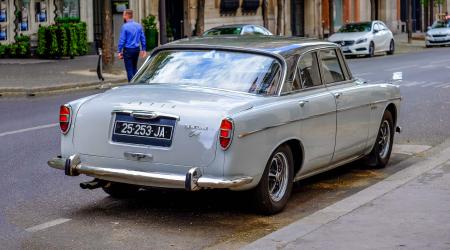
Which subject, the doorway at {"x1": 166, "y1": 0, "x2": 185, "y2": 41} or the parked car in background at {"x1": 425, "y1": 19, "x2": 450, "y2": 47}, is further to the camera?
the parked car in background at {"x1": 425, "y1": 19, "x2": 450, "y2": 47}

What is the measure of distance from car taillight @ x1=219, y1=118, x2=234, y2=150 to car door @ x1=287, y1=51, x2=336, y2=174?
1.14m

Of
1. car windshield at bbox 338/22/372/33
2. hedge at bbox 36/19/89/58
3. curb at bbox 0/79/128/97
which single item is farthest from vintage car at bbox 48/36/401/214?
car windshield at bbox 338/22/372/33

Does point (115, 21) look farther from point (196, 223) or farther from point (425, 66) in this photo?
point (196, 223)

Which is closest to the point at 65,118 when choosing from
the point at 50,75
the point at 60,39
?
the point at 50,75

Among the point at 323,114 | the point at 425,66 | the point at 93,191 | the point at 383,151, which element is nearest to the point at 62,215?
the point at 93,191

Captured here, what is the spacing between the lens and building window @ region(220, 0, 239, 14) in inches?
1741

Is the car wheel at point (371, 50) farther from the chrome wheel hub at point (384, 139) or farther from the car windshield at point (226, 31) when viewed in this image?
the chrome wheel hub at point (384, 139)

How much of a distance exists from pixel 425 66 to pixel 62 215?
23.1 metres

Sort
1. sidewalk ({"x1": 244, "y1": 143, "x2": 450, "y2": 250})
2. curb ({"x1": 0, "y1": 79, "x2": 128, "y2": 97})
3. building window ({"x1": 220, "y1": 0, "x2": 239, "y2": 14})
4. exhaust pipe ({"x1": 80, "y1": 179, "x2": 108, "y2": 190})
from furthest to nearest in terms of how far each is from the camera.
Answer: building window ({"x1": 220, "y1": 0, "x2": 239, "y2": 14}), curb ({"x1": 0, "y1": 79, "x2": 128, "y2": 97}), exhaust pipe ({"x1": 80, "y1": 179, "x2": 108, "y2": 190}), sidewalk ({"x1": 244, "y1": 143, "x2": 450, "y2": 250})

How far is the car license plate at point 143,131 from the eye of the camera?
7.91 metres

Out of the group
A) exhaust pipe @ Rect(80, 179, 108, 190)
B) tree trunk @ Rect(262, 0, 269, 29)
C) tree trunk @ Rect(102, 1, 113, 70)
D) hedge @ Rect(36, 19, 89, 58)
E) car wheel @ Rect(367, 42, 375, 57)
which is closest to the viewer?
exhaust pipe @ Rect(80, 179, 108, 190)

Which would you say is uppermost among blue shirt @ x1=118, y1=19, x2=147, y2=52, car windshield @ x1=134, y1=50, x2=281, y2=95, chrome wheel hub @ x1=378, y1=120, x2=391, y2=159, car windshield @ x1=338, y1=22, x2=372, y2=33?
car windshield @ x1=338, y1=22, x2=372, y2=33

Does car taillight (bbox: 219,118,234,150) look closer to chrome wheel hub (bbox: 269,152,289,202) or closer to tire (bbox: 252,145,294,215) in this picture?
tire (bbox: 252,145,294,215)

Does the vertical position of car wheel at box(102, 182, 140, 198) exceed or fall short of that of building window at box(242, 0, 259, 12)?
it falls short
